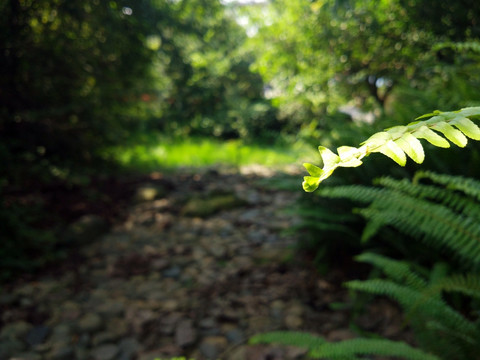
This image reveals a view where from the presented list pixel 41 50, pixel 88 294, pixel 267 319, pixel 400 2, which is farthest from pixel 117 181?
pixel 400 2

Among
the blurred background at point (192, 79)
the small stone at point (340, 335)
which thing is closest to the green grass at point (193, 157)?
the blurred background at point (192, 79)

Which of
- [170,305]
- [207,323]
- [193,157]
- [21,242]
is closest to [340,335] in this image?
[207,323]

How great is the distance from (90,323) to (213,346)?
75 centimetres

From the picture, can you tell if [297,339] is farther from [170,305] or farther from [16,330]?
[16,330]

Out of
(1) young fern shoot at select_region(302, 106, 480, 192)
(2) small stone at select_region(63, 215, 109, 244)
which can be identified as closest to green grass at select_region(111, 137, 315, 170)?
(2) small stone at select_region(63, 215, 109, 244)

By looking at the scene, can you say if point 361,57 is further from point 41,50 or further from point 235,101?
point 235,101

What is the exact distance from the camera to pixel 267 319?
2.14m

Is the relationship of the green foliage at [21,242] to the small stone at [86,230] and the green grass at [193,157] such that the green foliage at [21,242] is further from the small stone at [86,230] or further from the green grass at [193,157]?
the green grass at [193,157]

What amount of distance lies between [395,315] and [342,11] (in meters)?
1.93

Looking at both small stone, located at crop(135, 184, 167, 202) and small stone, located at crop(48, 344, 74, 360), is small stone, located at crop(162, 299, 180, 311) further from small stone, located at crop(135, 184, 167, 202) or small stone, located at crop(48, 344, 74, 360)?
small stone, located at crop(135, 184, 167, 202)

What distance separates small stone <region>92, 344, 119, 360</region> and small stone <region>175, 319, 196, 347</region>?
1.06ft

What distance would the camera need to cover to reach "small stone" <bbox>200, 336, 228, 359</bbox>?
6.21 feet

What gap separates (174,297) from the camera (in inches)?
97.9

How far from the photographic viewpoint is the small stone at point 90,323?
2119 mm
